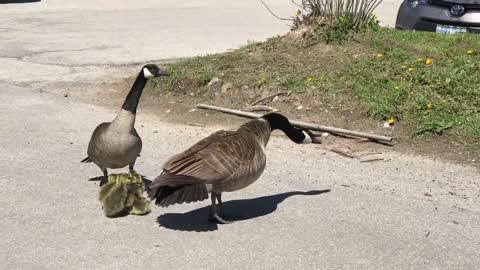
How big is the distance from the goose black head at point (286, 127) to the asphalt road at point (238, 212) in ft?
1.49

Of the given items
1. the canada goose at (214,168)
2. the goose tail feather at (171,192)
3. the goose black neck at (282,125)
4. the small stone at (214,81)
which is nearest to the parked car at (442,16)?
the small stone at (214,81)

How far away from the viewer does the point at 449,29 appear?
11.4m

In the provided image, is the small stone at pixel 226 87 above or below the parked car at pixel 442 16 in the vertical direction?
below

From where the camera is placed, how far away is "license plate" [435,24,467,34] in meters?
11.3

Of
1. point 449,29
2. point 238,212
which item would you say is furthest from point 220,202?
point 449,29

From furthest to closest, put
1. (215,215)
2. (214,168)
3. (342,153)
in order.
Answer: (342,153)
(215,215)
(214,168)

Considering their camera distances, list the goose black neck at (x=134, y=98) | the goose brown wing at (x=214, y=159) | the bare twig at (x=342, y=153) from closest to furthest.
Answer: the goose brown wing at (x=214, y=159) < the goose black neck at (x=134, y=98) < the bare twig at (x=342, y=153)

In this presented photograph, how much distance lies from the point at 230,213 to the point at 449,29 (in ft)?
23.0

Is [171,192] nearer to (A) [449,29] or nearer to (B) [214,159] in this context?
(B) [214,159]

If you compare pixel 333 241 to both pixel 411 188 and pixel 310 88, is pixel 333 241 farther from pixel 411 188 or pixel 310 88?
pixel 310 88

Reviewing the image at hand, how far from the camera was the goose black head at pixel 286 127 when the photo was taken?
237 inches

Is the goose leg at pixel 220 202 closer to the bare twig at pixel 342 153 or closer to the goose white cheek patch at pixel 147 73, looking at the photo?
the goose white cheek patch at pixel 147 73

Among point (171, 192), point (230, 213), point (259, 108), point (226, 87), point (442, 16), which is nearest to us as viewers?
point (171, 192)

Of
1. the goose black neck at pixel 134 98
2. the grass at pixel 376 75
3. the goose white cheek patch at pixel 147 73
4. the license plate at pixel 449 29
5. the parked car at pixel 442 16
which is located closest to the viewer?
the goose black neck at pixel 134 98
